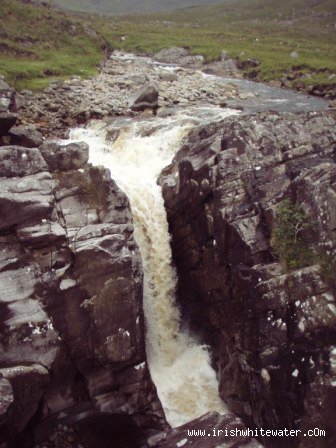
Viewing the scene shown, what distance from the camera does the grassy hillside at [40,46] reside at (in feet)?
171

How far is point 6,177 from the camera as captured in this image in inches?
826

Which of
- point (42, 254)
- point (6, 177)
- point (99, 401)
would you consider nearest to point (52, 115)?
point (6, 177)

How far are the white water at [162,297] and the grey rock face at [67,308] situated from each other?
5.28 feet

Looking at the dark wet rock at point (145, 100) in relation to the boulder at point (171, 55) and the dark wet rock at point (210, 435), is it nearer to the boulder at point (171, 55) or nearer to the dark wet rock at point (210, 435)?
the dark wet rock at point (210, 435)

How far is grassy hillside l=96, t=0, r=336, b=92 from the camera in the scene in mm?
69188

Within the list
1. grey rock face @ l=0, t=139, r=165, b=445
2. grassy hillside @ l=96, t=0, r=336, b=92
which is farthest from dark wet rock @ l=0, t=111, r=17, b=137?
grassy hillside @ l=96, t=0, r=336, b=92

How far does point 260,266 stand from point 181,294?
20.2ft

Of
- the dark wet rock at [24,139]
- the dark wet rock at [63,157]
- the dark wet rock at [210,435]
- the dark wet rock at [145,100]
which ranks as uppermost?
the dark wet rock at [145,100]

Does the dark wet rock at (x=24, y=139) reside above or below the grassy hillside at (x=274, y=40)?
below

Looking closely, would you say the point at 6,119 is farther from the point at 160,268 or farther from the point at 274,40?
the point at 274,40

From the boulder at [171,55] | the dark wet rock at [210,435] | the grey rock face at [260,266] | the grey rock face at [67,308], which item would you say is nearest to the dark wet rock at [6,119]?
the grey rock face at [67,308]

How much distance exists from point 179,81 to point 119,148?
30300 millimetres

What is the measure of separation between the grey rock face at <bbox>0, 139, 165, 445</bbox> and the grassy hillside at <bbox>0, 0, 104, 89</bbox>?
32203 millimetres

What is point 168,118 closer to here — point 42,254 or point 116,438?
point 42,254
